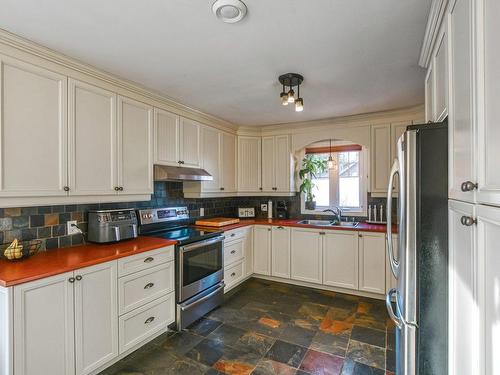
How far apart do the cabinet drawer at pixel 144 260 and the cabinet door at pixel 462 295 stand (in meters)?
2.04

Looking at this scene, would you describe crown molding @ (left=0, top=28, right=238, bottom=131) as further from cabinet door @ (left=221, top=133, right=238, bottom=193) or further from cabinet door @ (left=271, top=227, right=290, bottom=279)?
cabinet door @ (left=271, top=227, right=290, bottom=279)

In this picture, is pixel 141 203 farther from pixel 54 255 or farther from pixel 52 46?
pixel 52 46

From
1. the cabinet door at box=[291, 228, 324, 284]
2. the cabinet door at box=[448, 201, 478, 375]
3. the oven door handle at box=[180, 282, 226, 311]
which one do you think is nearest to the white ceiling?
the cabinet door at box=[448, 201, 478, 375]

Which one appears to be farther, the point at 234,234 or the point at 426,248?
the point at 234,234

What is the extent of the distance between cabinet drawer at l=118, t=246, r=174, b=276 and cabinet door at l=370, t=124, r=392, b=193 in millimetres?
2658

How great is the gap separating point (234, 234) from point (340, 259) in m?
1.40

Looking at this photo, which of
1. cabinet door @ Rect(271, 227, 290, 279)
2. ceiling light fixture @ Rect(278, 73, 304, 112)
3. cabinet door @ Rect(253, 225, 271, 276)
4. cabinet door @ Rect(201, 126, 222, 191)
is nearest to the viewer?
ceiling light fixture @ Rect(278, 73, 304, 112)

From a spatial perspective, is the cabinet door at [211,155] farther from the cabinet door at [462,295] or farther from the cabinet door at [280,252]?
the cabinet door at [462,295]

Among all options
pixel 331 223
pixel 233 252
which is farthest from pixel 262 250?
pixel 331 223

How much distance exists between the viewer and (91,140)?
2.17 meters

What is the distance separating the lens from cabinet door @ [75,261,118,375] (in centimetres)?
174

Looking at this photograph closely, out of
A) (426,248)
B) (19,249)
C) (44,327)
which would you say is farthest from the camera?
(19,249)

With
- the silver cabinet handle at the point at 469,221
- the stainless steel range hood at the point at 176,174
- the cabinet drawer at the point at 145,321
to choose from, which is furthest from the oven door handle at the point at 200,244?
the silver cabinet handle at the point at 469,221

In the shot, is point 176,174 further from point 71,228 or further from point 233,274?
point 233,274
